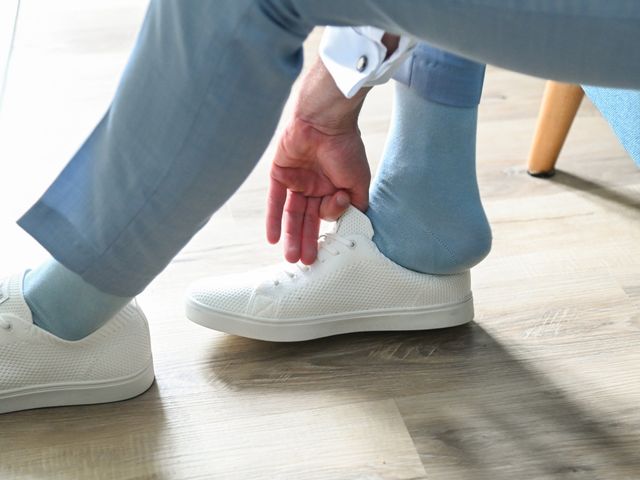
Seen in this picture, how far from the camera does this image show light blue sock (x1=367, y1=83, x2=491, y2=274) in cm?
99

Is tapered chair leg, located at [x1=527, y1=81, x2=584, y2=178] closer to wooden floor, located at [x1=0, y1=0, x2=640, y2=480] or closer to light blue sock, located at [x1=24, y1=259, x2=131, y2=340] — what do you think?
wooden floor, located at [x1=0, y1=0, x2=640, y2=480]

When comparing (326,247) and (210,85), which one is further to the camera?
(326,247)

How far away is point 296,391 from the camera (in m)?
0.99

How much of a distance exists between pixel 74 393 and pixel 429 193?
44 centimetres

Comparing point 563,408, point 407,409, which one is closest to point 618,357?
point 563,408

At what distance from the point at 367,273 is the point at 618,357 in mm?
298

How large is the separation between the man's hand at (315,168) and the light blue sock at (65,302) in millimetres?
265

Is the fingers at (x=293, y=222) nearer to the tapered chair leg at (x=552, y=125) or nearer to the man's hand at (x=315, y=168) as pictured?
the man's hand at (x=315, y=168)

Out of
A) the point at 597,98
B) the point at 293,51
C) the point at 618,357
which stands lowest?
the point at 618,357

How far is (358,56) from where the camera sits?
81 centimetres

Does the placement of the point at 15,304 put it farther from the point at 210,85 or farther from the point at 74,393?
the point at 210,85

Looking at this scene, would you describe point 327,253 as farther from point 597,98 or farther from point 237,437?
point 597,98

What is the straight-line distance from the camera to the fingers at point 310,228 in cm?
106

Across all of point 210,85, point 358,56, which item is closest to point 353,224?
point 358,56
